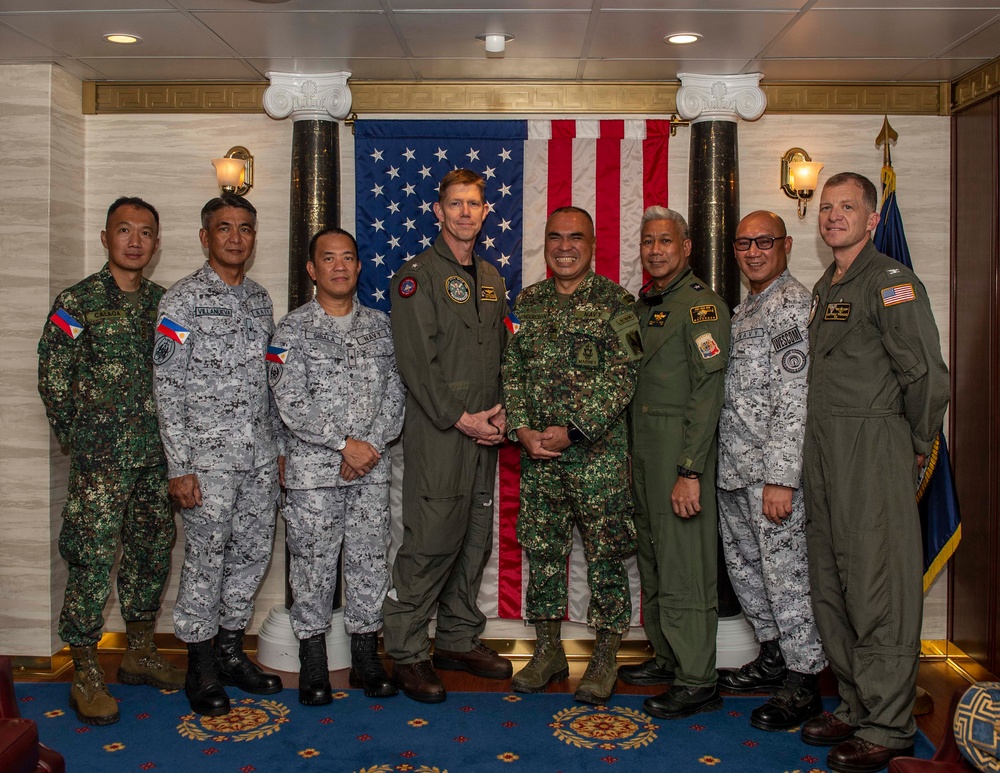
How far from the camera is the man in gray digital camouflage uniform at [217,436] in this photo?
3.72m

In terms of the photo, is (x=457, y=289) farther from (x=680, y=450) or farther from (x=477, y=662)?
(x=477, y=662)

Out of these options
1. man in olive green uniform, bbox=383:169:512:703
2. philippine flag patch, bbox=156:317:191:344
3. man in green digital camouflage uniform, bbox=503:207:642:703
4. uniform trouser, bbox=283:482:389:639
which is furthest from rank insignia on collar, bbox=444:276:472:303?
philippine flag patch, bbox=156:317:191:344

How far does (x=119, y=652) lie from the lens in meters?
4.59

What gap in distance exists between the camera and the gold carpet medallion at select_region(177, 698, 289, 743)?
352 centimetres

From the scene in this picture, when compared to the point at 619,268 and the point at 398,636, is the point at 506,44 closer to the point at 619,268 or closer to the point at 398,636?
the point at 619,268

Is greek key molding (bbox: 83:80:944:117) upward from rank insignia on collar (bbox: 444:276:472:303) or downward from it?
upward

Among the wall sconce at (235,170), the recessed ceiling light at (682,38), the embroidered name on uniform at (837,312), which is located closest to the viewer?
the embroidered name on uniform at (837,312)

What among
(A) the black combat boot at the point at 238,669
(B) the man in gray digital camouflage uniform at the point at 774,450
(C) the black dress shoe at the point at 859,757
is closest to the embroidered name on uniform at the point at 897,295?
(B) the man in gray digital camouflage uniform at the point at 774,450

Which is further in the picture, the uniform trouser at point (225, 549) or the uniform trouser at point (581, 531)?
the uniform trouser at point (581, 531)

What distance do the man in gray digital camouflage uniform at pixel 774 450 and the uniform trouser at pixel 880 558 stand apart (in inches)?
8.8

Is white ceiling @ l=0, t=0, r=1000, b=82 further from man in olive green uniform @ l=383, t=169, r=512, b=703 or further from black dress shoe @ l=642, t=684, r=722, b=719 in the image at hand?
black dress shoe @ l=642, t=684, r=722, b=719

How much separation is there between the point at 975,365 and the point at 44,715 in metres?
4.51

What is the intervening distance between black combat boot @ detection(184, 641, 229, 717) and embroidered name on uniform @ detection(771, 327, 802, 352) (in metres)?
2.69

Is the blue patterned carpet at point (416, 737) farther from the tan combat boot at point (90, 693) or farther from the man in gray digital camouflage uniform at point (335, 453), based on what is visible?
the man in gray digital camouflage uniform at point (335, 453)
